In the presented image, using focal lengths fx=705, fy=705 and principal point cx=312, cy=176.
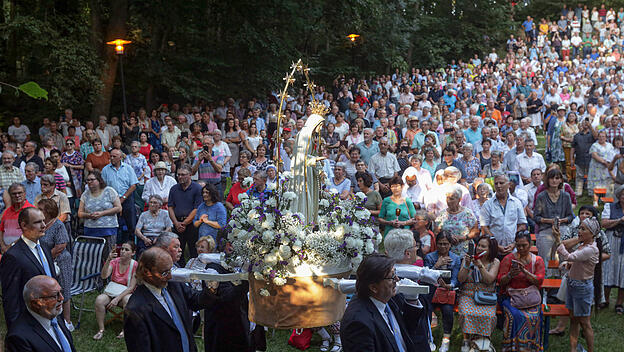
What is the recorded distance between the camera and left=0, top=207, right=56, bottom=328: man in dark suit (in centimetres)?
571

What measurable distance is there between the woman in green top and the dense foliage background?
30.9 ft

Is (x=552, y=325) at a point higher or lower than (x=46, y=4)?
lower

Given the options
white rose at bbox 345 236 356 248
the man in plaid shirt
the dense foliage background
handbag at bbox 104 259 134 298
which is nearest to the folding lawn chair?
handbag at bbox 104 259 134 298

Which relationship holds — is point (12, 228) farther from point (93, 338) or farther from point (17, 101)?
point (17, 101)

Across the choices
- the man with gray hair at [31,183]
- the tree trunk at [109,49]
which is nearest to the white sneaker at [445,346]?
the man with gray hair at [31,183]

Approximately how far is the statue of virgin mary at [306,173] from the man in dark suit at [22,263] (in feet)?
→ 7.47

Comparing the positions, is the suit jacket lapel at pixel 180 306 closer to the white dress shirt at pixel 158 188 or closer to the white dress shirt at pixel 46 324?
the white dress shirt at pixel 46 324

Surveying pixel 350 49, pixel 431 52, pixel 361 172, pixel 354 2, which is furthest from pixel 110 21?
pixel 431 52

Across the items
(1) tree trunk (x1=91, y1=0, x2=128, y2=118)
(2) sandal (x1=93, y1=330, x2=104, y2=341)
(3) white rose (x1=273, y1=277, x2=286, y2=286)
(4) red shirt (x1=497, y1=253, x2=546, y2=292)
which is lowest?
(2) sandal (x1=93, y1=330, x2=104, y2=341)

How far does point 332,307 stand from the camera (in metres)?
4.92

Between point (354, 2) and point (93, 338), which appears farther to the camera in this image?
point (354, 2)

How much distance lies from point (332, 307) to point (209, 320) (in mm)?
1305

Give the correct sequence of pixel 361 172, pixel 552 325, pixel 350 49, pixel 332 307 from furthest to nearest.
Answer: pixel 350 49 < pixel 361 172 < pixel 552 325 < pixel 332 307

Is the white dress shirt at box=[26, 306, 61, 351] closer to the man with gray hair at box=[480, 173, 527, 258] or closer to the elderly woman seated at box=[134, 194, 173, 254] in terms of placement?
the elderly woman seated at box=[134, 194, 173, 254]
